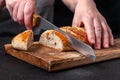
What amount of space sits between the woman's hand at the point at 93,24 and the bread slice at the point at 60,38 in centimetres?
3

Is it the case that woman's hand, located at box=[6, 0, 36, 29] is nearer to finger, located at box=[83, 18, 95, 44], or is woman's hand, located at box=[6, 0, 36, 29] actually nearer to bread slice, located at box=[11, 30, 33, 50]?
bread slice, located at box=[11, 30, 33, 50]

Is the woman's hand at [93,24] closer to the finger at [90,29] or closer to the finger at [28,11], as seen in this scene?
the finger at [90,29]

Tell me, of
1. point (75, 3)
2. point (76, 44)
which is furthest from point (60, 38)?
point (75, 3)

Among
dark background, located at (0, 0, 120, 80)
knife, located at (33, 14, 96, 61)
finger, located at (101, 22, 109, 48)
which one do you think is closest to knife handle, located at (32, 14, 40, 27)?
knife, located at (33, 14, 96, 61)

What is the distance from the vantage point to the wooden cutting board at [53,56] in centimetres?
98

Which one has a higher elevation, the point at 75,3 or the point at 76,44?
the point at 75,3

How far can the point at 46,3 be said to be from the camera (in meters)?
1.68

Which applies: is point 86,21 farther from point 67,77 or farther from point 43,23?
point 67,77

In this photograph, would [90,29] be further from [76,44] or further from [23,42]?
[23,42]

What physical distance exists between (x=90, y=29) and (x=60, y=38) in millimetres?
165

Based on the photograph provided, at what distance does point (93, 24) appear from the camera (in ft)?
4.25

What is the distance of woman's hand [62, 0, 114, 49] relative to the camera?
1212 mm

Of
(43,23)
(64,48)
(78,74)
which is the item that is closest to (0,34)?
(43,23)

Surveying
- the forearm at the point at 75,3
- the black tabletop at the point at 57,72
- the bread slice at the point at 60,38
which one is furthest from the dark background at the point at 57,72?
the forearm at the point at 75,3
